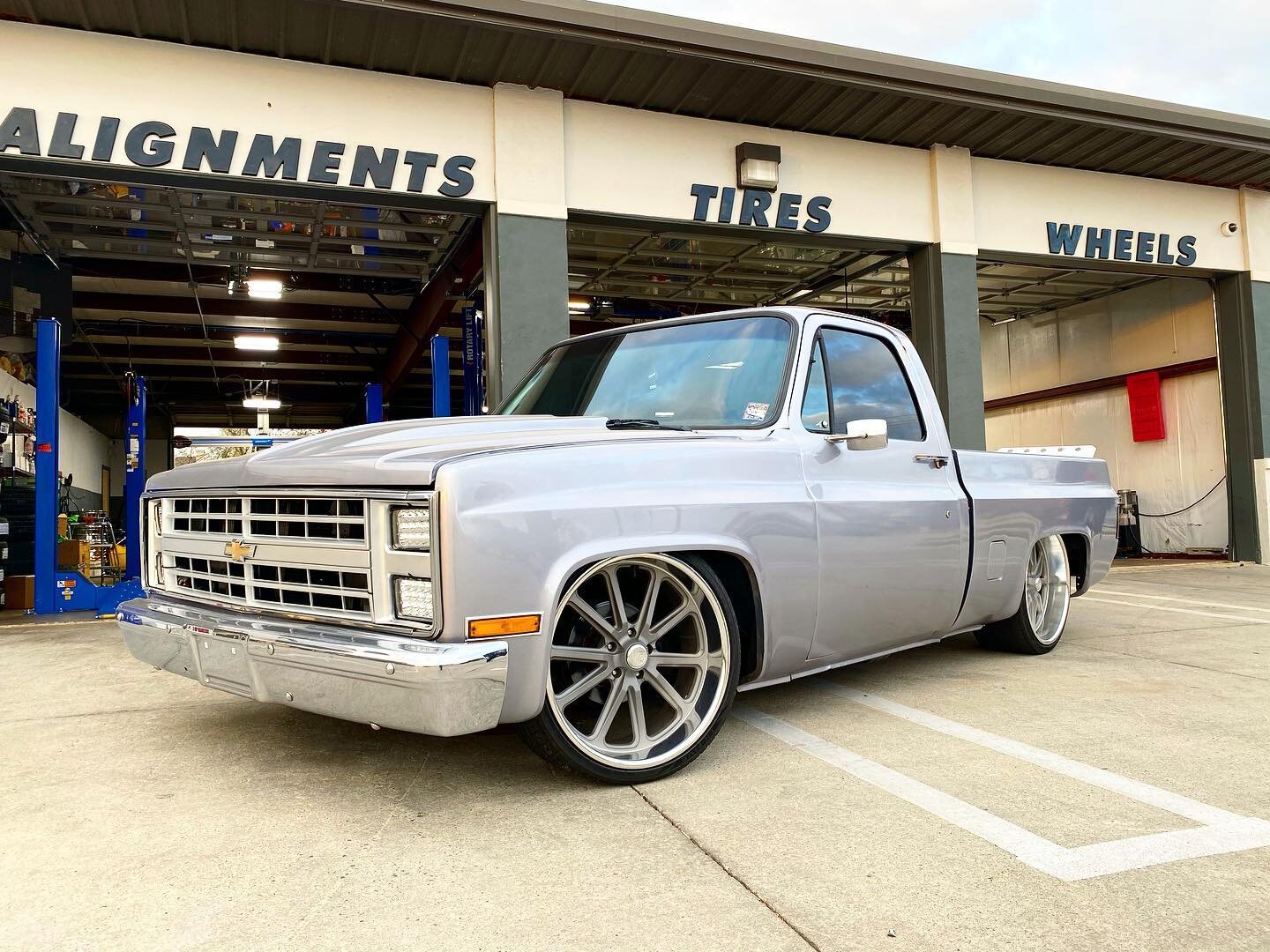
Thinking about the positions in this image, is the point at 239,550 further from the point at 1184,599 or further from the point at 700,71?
the point at 1184,599

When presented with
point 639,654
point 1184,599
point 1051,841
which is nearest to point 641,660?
point 639,654

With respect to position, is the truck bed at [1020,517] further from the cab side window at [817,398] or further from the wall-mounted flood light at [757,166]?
the wall-mounted flood light at [757,166]

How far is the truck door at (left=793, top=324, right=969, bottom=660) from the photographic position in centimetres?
370

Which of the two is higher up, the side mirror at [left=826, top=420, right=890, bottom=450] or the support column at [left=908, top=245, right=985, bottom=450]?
the support column at [left=908, top=245, right=985, bottom=450]

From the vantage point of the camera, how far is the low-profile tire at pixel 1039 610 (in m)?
5.25

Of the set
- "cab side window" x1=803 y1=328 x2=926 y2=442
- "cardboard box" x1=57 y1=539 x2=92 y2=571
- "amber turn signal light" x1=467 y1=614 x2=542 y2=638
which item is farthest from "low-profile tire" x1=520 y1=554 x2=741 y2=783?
"cardboard box" x1=57 y1=539 x2=92 y2=571

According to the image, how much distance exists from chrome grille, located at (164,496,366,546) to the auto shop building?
5.31 metres

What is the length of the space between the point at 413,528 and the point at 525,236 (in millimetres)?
6671

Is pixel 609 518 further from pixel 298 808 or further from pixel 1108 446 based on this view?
pixel 1108 446

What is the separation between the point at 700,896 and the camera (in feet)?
7.37

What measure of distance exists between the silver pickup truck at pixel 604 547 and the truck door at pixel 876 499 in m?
0.01

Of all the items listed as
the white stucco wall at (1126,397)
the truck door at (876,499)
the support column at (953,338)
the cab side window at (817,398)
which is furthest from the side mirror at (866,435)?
the white stucco wall at (1126,397)

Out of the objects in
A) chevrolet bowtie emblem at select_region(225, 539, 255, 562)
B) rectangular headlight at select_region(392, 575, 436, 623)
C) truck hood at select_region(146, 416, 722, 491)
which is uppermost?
truck hood at select_region(146, 416, 722, 491)

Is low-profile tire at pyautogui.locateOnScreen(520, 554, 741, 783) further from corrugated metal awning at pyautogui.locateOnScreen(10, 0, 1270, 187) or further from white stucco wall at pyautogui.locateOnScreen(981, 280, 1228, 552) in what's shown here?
white stucco wall at pyautogui.locateOnScreen(981, 280, 1228, 552)
